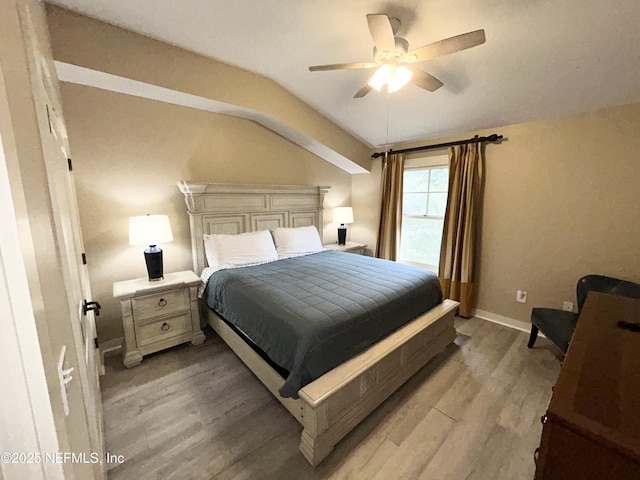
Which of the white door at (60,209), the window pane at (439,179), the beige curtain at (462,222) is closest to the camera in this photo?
the white door at (60,209)

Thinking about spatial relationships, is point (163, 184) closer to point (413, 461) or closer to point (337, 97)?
point (337, 97)

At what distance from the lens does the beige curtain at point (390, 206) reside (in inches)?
145

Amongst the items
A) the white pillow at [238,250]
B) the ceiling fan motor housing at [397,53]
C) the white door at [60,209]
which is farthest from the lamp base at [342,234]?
the white door at [60,209]

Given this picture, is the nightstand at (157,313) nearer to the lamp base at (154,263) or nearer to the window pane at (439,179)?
the lamp base at (154,263)

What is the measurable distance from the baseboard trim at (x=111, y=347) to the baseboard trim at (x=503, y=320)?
3.78 meters

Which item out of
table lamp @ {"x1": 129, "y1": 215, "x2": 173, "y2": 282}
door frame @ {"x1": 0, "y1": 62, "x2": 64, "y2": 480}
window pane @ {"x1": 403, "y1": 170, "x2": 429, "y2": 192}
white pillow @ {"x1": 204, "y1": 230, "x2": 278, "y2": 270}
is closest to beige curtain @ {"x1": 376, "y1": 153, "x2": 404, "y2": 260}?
window pane @ {"x1": 403, "y1": 170, "x2": 429, "y2": 192}

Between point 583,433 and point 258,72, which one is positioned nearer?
point 583,433

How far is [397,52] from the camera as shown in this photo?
5.38 ft

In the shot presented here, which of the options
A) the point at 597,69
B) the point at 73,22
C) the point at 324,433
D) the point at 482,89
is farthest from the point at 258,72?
the point at 324,433

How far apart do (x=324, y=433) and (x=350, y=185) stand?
3623 mm

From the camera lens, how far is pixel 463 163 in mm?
3051

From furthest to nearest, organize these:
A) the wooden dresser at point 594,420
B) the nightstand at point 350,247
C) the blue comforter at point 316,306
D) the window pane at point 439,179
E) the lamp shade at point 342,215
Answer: the lamp shade at point 342,215 → the nightstand at point 350,247 → the window pane at point 439,179 → the blue comforter at point 316,306 → the wooden dresser at point 594,420

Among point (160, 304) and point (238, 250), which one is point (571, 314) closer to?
point (238, 250)

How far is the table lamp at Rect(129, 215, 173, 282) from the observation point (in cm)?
220
